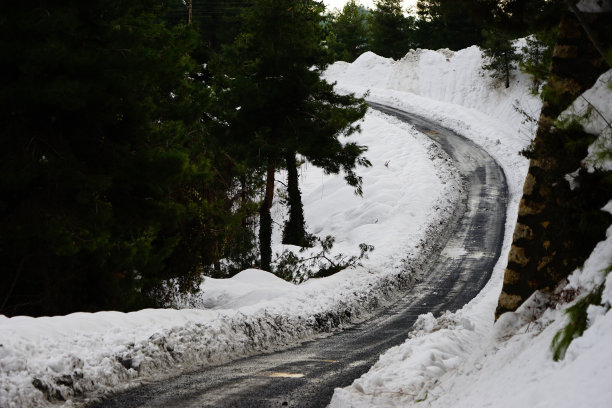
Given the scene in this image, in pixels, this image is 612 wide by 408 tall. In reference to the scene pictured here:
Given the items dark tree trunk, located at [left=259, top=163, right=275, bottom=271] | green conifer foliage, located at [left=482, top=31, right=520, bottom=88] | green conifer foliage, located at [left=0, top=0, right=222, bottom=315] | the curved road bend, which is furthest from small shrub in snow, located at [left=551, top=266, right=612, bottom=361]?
green conifer foliage, located at [left=482, top=31, right=520, bottom=88]

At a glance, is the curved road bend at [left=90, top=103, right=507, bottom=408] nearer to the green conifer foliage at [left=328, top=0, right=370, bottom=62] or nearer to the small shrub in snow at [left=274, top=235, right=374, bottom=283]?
the small shrub in snow at [left=274, top=235, right=374, bottom=283]

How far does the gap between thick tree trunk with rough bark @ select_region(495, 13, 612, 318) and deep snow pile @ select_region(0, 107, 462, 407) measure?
5.02 m

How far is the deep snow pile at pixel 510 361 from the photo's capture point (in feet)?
11.5

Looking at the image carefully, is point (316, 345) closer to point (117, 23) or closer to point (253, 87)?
point (117, 23)

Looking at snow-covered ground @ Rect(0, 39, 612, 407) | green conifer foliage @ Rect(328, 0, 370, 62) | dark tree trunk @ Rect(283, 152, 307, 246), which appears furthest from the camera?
green conifer foliage @ Rect(328, 0, 370, 62)

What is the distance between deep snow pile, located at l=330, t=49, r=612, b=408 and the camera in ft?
11.5

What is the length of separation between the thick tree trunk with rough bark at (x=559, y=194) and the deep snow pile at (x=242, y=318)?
16.5 ft

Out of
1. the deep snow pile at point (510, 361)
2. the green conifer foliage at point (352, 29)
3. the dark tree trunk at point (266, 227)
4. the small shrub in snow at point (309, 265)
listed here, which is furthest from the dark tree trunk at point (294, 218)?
the green conifer foliage at point (352, 29)

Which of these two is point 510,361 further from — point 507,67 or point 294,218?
point 507,67

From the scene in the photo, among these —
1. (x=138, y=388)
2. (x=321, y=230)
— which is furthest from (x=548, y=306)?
(x=321, y=230)

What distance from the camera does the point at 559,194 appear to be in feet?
18.5

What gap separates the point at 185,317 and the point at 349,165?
475 inches

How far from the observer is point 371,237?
24344 mm

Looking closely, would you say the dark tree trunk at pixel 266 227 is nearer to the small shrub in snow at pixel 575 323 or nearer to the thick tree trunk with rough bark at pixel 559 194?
the thick tree trunk with rough bark at pixel 559 194
